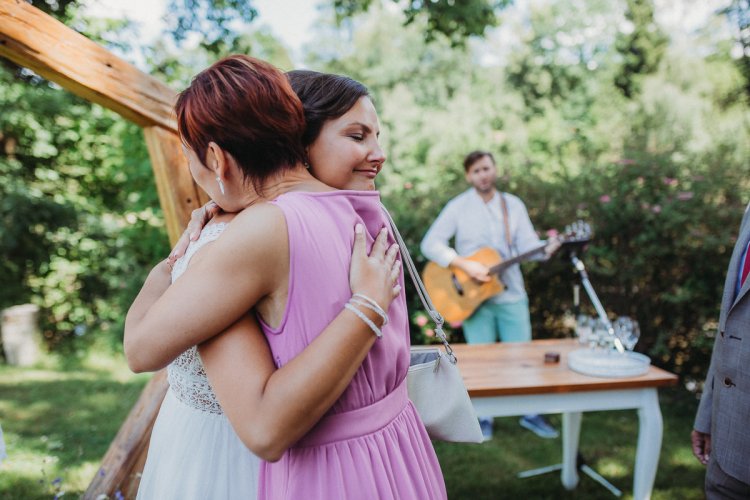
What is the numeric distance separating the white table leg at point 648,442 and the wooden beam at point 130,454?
2.38 meters

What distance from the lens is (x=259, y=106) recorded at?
3.24ft

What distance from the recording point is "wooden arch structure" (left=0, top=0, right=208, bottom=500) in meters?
2.19

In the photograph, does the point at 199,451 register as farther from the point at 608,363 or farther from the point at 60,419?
the point at 60,419

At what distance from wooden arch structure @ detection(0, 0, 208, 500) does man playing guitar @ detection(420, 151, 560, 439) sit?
239 cm

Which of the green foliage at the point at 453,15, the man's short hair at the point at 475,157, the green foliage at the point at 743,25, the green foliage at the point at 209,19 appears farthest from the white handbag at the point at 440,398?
the green foliage at the point at 743,25

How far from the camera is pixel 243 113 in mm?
980

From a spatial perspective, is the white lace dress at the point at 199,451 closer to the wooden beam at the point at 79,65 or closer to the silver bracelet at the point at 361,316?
the silver bracelet at the point at 361,316

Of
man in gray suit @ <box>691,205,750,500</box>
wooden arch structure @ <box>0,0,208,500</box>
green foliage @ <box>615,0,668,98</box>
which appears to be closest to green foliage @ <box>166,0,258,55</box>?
wooden arch structure @ <box>0,0,208,500</box>

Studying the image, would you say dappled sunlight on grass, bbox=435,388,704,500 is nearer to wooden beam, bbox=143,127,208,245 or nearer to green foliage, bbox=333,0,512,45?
wooden beam, bbox=143,127,208,245

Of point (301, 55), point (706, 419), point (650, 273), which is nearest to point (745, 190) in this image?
point (650, 273)

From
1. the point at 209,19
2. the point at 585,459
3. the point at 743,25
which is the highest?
the point at 743,25

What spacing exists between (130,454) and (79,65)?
5.85ft

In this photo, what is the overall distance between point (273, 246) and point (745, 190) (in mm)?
5605

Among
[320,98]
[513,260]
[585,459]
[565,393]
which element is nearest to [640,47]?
[513,260]
